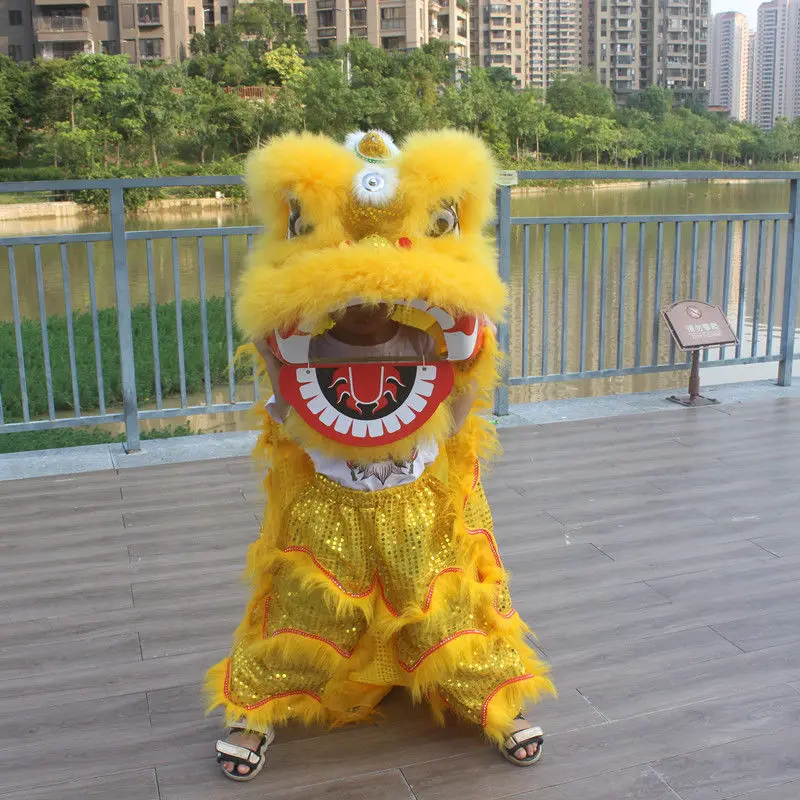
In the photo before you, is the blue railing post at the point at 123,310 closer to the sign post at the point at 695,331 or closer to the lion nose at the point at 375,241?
the lion nose at the point at 375,241

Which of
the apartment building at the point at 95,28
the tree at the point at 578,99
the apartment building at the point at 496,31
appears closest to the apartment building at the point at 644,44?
the apartment building at the point at 496,31

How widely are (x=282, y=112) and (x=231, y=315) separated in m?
45.6

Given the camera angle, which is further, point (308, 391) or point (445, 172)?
point (308, 391)

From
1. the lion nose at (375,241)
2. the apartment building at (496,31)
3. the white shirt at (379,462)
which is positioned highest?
the apartment building at (496,31)

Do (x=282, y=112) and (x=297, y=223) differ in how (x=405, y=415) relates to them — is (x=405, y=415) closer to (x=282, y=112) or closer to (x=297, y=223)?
(x=297, y=223)

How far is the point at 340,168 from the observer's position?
1882mm

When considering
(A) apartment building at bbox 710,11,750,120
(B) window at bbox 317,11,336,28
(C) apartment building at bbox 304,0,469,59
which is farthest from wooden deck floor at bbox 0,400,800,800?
(A) apartment building at bbox 710,11,750,120

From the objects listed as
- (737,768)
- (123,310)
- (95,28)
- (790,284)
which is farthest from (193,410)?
(95,28)

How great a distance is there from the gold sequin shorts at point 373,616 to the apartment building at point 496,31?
119475 mm

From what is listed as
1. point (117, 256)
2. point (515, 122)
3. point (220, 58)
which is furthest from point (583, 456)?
point (220, 58)

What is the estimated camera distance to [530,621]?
2.77 meters

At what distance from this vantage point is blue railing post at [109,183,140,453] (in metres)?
4.13

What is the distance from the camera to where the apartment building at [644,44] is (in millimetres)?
124875

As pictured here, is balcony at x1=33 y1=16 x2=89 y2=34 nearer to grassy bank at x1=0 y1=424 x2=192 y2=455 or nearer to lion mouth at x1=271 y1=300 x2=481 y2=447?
grassy bank at x1=0 y1=424 x2=192 y2=455
